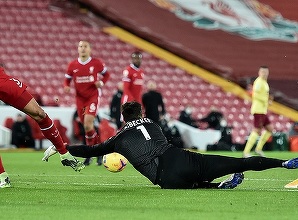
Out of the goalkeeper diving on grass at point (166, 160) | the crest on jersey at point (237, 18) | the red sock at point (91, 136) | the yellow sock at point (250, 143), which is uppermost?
the crest on jersey at point (237, 18)

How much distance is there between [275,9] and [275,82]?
3823mm

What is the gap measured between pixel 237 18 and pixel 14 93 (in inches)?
830

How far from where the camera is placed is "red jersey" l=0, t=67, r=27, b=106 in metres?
9.02

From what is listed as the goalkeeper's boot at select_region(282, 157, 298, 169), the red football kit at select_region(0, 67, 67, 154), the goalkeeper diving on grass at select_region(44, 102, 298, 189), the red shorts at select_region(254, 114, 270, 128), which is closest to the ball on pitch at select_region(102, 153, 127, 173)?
the goalkeeper diving on grass at select_region(44, 102, 298, 189)

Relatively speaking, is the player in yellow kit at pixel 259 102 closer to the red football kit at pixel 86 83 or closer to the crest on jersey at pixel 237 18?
the red football kit at pixel 86 83

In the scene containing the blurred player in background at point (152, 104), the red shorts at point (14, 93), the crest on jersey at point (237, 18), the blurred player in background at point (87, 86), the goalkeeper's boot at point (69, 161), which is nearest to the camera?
the red shorts at point (14, 93)

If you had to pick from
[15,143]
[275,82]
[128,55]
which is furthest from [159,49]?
[15,143]

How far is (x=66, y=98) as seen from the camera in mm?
25016

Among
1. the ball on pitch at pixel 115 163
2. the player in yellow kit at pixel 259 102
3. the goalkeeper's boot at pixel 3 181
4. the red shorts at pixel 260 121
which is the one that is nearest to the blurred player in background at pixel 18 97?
the goalkeeper's boot at pixel 3 181

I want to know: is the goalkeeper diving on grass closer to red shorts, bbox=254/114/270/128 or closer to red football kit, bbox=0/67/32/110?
red football kit, bbox=0/67/32/110

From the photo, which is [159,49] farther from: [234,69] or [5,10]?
[5,10]

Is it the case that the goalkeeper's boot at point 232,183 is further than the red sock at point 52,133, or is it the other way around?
the red sock at point 52,133

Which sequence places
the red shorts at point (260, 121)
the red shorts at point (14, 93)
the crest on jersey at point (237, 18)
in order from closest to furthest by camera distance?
the red shorts at point (14, 93)
the red shorts at point (260, 121)
the crest on jersey at point (237, 18)

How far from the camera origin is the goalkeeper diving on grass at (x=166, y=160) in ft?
28.3
